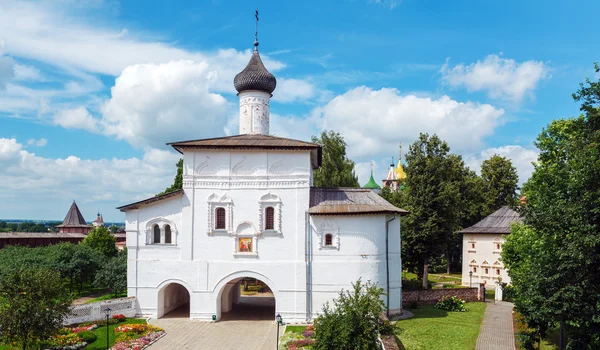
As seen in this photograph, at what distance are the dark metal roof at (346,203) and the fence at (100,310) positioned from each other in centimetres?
850

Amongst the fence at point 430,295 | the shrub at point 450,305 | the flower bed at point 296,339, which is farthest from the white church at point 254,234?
the shrub at point 450,305

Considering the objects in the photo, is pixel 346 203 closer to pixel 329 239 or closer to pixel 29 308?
pixel 329 239

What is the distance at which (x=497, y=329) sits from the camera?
65.3 feet

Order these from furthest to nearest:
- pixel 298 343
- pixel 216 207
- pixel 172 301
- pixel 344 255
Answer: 1. pixel 172 301
2. pixel 216 207
3. pixel 344 255
4. pixel 298 343

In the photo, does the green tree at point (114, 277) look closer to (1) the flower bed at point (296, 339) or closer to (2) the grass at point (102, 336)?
→ (2) the grass at point (102, 336)

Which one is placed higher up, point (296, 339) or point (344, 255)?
point (344, 255)

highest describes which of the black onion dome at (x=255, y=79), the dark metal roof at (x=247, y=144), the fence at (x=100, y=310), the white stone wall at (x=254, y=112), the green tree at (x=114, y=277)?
the black onion dome at (x=255, y=79)

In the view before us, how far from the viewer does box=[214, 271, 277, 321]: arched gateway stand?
802 inches

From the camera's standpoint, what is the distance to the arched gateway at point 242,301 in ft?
66.8

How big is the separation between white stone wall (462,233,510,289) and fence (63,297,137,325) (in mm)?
23107

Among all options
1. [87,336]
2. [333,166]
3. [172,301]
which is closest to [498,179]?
[333,166]

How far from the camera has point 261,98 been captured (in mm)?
23391

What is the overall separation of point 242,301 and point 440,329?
11.2 meters

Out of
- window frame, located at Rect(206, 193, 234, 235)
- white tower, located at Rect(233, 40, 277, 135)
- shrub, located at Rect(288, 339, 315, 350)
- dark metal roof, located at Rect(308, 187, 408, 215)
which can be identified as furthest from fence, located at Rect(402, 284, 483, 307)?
white tower, located at Rect(233, 40, 277, 135)
